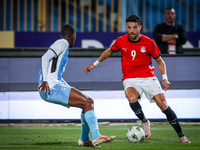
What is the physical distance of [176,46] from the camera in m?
7.05

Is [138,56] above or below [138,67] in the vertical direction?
above

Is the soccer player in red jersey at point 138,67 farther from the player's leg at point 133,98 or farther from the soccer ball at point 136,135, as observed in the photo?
the soccer ball at point 136,135

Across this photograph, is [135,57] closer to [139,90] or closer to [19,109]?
[139,90]

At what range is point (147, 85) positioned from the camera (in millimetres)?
4785

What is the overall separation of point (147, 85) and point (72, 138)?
1.35 m

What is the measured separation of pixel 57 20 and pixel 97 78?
4596 mm

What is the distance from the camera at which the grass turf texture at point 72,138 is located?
424 cm

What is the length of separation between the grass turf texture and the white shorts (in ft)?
2.24

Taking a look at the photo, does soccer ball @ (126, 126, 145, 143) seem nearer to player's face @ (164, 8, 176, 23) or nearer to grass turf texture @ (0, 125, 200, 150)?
grass turf texture @ (0, 125, 200, 150)

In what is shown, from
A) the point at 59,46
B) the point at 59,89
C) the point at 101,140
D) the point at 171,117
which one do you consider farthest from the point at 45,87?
the point at 171,117

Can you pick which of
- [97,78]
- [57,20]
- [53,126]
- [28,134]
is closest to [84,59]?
[97,78]

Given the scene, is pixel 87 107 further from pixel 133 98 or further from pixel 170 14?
pixel 170 14

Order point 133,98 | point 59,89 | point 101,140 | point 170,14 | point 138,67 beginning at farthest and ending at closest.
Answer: point 170,14 < point 138,67 < point 133,98 < point 59,89 < point 101,140

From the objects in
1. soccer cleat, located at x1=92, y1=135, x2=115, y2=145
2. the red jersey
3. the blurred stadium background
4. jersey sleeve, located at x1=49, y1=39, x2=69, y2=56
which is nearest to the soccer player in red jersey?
the red jersey
